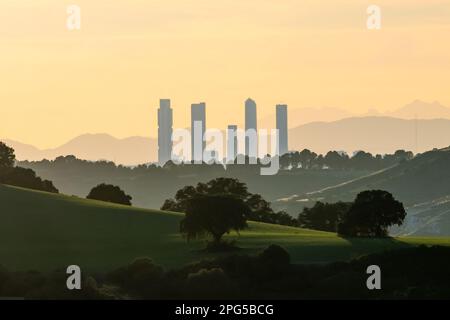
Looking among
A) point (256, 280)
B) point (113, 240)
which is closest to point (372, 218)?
point (113, 240)

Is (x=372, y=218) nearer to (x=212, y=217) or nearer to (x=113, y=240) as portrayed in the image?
(x=212, y=217)

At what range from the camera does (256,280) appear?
132m

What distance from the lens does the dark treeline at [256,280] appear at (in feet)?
404

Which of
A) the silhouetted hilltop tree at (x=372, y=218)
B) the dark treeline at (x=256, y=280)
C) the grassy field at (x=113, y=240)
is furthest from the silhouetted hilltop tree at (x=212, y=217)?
the dark treeline at (x=256, y=280)

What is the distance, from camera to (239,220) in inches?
6786

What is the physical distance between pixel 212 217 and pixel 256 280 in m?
36.4

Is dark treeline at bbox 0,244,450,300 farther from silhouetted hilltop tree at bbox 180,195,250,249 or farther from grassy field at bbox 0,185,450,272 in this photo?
silhouetted hilltop tree at bbox 180,195,250,249

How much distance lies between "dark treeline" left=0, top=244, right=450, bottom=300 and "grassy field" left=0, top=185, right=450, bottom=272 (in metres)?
8.52

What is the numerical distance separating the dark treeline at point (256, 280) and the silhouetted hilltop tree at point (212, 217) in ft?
62.8

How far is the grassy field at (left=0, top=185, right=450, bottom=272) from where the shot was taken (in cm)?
15750

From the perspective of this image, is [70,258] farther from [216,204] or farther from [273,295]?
[273,295]

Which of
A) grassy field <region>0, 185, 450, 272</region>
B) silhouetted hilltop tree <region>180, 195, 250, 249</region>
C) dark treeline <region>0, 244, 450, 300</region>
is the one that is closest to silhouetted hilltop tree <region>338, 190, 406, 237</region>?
grassy field <region>0, 185, 450, 272</region>
